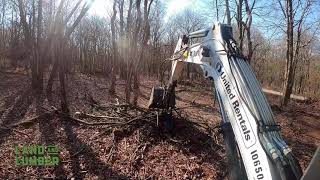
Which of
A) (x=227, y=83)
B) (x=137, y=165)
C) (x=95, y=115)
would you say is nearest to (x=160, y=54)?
(x=95, y=115)

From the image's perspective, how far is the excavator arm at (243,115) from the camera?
12.0 ft

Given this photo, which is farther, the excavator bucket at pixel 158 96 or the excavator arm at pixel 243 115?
the excavator bucket at pixel 158 96

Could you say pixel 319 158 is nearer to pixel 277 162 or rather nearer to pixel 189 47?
pixel 277 162

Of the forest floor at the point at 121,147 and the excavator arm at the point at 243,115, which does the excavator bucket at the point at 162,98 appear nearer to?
the forest floor at the point at 121,147


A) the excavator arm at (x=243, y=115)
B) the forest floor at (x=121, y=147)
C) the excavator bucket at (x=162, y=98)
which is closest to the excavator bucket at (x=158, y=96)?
the excavator bucket at (x=162, y=98)

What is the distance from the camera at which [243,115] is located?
13.6ft

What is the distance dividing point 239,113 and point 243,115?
0.09 metres

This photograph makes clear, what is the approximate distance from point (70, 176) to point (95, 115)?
336 cm

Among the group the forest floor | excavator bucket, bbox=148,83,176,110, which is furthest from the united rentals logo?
excavator bucket, bbox=148,83,176,110

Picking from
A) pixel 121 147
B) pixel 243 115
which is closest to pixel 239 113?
pixel 243 115

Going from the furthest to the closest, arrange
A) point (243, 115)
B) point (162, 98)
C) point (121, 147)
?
1. point (162, 98)
2. point (121, 147)
3. point (243, 115)

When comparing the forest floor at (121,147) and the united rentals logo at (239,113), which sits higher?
the united rentals logo at (239,113)

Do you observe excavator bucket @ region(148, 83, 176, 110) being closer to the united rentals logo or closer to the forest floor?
the forest floor

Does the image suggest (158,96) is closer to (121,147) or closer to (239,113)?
(121,147)
